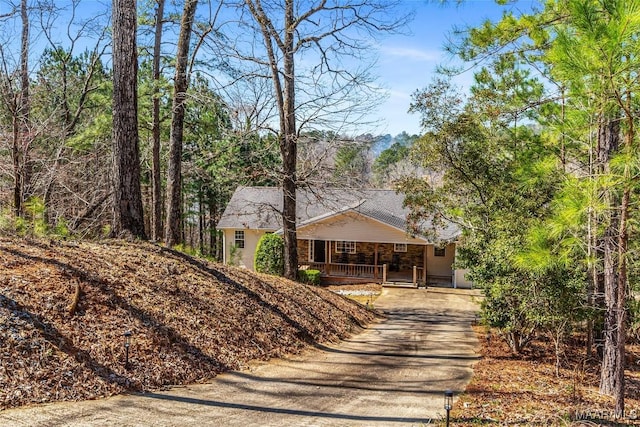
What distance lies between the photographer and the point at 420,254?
87.1ft

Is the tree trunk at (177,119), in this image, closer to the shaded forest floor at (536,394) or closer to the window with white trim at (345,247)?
the shaded forest floor at (536,394)

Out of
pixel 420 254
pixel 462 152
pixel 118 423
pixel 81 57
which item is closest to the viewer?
pixel 118 423

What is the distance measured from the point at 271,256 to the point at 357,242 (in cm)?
587

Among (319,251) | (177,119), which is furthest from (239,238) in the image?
(177,119)

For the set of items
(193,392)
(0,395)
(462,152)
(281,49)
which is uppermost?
(281,49)

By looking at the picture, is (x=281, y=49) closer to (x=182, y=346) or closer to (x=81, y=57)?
(x=182, y=346)

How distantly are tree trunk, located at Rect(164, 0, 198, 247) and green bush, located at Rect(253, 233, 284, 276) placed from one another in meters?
8.67

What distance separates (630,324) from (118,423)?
35.7 ft

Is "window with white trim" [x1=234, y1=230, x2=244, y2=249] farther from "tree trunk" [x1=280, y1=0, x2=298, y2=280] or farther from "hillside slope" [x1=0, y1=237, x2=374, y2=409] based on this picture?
"hillside slope" [x1=0, y1=237, x2=374, y2=409]

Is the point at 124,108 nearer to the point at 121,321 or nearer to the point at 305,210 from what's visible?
the point at 121,321

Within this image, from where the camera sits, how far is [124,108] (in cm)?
972

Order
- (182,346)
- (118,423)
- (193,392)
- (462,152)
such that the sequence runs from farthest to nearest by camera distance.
→ (462,152) < (182,346) < (193,392) < (118,423)

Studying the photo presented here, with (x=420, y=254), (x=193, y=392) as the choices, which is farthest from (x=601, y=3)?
(x=420, y=254)

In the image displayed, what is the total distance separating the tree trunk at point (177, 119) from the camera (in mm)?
13562
